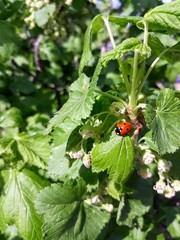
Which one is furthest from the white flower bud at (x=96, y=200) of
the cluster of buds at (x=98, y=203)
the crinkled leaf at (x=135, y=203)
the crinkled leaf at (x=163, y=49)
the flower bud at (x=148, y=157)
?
the crinkled leaf at (x=163, y=49)

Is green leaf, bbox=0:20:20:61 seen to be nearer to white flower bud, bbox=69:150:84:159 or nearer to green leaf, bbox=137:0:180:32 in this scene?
white flower bud, bbox=69:150:84:159

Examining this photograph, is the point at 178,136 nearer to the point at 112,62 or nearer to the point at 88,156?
the point at 88,156

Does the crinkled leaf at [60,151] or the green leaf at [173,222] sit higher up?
the crinkled leaf at [60,151]

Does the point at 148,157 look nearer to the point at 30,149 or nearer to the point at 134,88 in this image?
the point at 134,88

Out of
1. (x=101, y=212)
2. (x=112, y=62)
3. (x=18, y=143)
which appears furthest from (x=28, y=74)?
(x=101, y=212)

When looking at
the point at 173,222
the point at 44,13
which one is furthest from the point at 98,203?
the point at 44,13

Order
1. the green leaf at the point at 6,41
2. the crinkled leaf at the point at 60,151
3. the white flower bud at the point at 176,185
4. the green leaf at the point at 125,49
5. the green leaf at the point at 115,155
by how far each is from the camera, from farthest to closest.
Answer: the green leaf at the point at 6,41 → the crinkled leaf at the point at 60,151 → the white flower bud at the point at 176,185 → the green leaf at the point at 115,155 → the green leaf at the point at 125,49

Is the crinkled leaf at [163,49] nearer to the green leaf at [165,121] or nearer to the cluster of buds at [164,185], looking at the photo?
the green leaf at [165,121]

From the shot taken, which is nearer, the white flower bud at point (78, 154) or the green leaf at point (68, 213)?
the white flower bud at point (78, 154)
